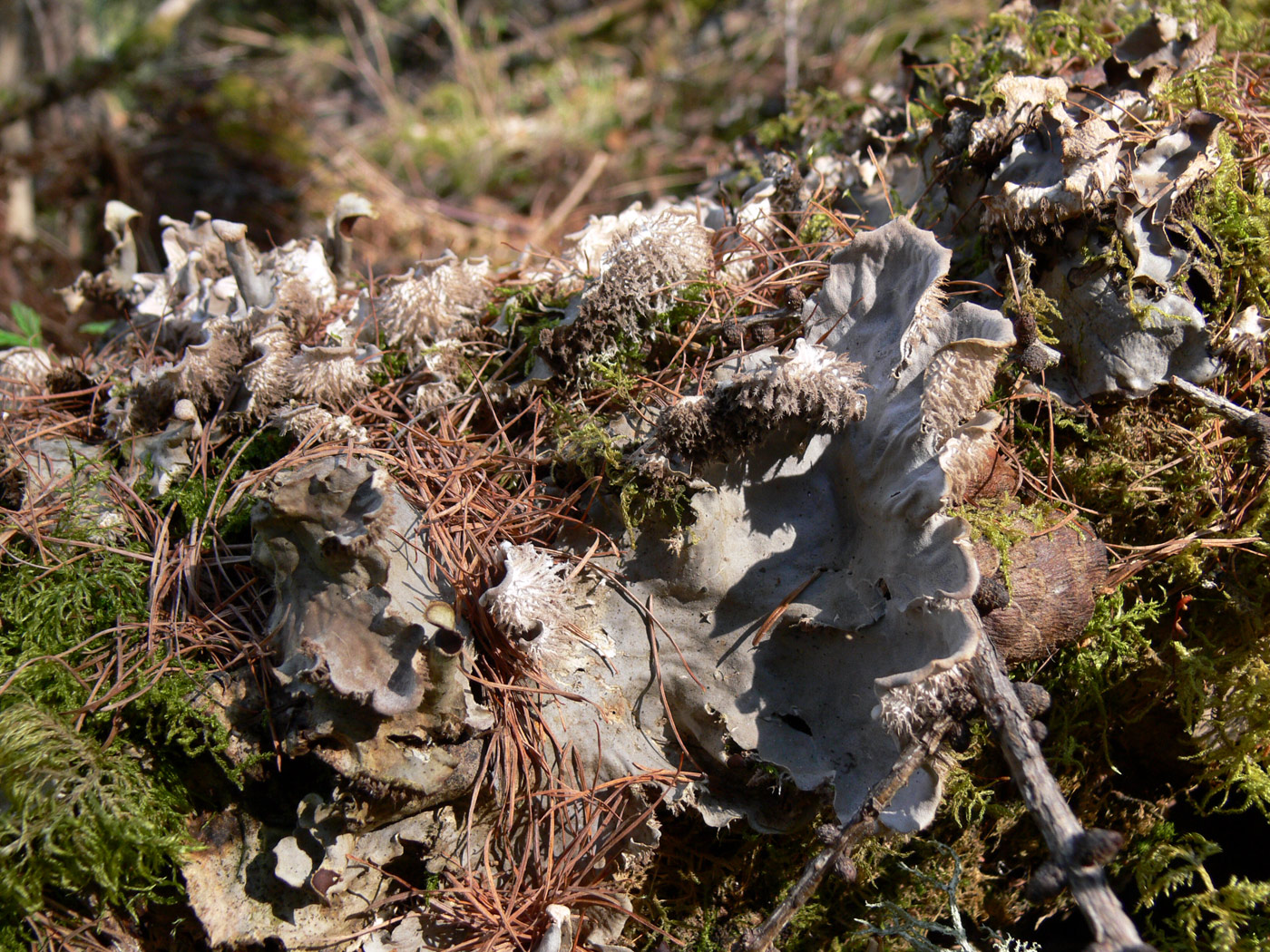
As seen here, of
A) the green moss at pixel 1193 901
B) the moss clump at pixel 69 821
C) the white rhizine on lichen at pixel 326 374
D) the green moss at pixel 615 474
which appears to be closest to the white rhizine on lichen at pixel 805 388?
the green moss at pixel 615 474

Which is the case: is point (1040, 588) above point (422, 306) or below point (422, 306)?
below

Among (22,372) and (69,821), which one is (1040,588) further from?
(22,372)

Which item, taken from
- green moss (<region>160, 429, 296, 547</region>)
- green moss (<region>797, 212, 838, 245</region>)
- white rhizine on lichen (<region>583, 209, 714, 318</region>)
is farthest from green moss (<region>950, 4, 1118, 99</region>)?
green moss (<region>160, 429, 296, 547</region>)

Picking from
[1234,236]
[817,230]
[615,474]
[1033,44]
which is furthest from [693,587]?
[1033,44]

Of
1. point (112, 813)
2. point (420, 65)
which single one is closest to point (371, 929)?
point (112, 813)

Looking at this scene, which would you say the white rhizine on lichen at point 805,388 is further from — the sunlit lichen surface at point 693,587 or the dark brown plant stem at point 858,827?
the dark brown plant stem at point 858,827

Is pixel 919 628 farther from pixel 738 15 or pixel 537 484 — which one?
pixel 738 15

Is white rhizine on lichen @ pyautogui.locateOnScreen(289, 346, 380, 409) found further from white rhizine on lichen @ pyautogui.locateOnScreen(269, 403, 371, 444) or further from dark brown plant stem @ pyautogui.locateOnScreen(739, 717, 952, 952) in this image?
dark brown plant stem @ pyautogui.locateOnScreen(739, 717, 952, 952)
